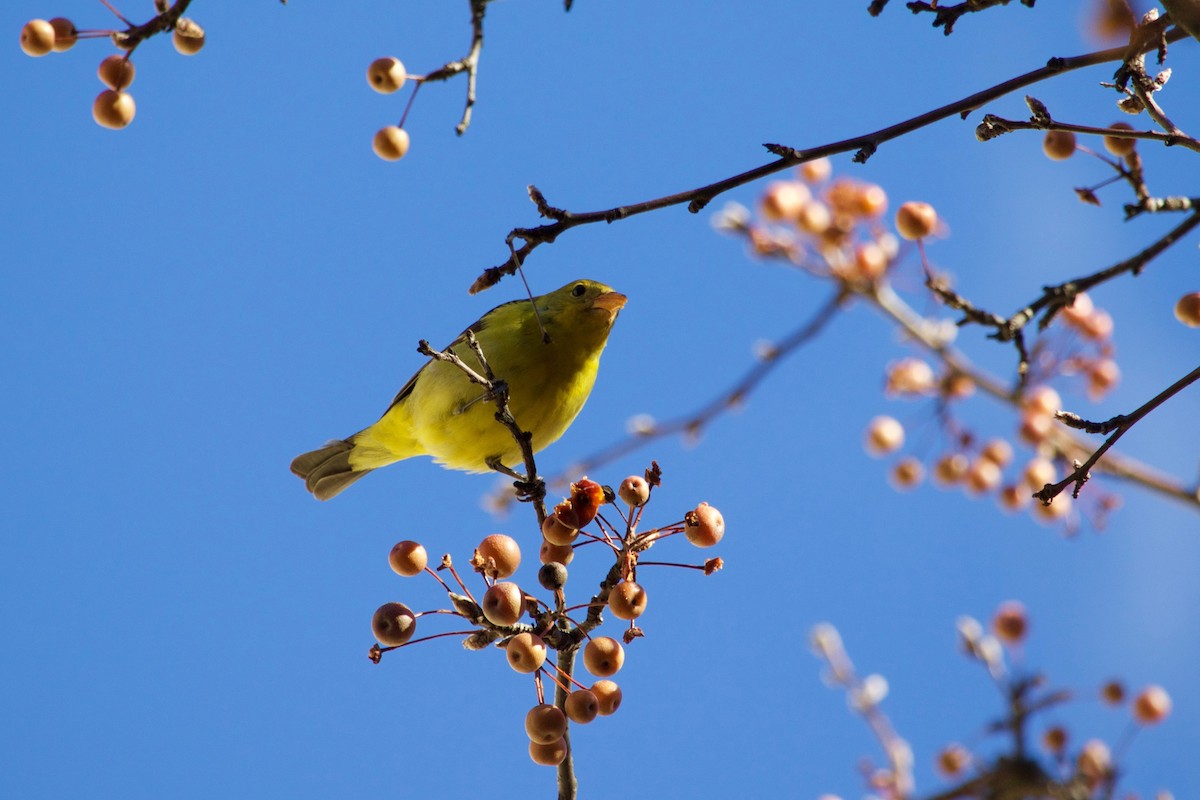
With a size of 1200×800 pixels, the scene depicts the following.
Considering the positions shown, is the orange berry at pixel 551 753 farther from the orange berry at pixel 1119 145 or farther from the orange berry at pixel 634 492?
the orange berry at pixel 1119 145

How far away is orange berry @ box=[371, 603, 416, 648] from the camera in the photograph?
2791 mm

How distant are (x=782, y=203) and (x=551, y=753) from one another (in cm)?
384

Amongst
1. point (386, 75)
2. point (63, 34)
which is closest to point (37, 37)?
point (63, 34)

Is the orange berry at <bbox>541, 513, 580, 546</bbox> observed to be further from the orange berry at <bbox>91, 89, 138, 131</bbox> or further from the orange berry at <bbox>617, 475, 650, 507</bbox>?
the orange berry at <bbox>91, 89, 138, 131</bbox>

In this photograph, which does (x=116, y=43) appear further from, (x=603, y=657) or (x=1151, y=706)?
(x=1151, y=706)

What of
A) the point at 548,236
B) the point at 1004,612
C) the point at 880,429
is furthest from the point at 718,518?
the point at 880,429

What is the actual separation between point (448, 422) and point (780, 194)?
2310 millimetres

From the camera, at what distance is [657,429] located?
4.99 m

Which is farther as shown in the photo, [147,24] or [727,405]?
[727,405]

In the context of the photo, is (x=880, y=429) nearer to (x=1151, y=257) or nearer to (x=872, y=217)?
(x=872, y=217)

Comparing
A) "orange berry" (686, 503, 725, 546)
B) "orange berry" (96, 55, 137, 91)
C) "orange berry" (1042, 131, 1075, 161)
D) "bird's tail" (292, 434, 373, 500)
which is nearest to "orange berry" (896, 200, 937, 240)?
"orange berry" (1042, 131, 1075, 161)

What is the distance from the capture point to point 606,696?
2783 mm

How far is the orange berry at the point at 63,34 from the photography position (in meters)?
3.30

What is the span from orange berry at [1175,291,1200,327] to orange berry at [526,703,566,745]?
2.05 metres
